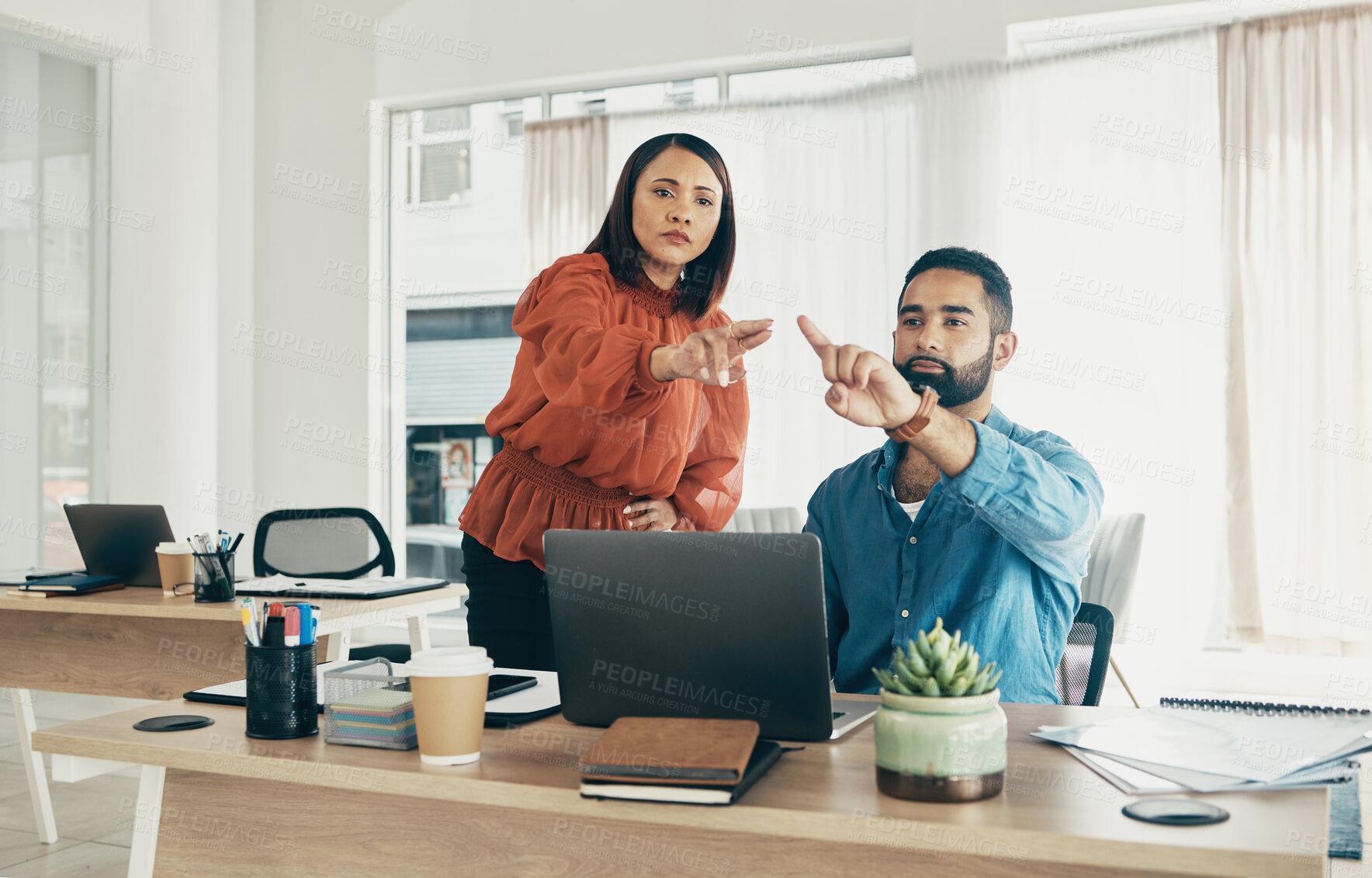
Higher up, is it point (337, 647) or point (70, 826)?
point (337, 647)

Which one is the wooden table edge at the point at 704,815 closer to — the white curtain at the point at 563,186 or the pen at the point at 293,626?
the pen at the point at 293,626

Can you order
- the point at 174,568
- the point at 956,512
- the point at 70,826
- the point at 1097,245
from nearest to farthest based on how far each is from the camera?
the point at 956,512, the point at 174,568, the point at 70,826, the point at 1097,245

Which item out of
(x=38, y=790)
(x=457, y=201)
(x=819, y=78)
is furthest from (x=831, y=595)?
(x=457, y=201)

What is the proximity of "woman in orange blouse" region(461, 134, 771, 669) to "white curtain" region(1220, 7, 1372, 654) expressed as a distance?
339 centimetres

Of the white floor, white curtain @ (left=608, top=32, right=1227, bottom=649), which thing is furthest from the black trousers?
white curtain @ (left=608, top=32, right=1227, bottom=649)

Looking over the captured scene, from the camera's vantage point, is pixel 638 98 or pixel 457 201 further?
pixel 457 201

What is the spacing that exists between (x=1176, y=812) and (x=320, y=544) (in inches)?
116

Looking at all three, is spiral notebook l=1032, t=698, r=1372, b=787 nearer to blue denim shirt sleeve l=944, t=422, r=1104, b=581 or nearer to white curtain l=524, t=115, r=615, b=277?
blue denim shirt sleeve l=944, t=422, r=1104, b=581

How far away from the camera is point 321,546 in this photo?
3.38m

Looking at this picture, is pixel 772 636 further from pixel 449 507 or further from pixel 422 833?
pixel 449 507

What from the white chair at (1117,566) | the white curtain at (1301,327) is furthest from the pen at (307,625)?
the white curtain at (1301,327)

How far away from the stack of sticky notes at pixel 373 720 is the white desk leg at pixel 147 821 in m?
0.33

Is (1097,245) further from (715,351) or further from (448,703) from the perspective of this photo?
(448,703)

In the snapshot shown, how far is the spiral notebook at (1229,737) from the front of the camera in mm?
959
